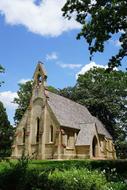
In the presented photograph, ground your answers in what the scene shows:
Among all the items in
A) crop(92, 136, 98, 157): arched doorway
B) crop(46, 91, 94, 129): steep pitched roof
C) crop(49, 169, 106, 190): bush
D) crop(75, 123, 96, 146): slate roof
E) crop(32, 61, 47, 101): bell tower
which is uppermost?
crop(32, 61, 47, 101): bell tower

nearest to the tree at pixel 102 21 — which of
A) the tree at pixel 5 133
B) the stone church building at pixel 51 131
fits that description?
the stone church building at pixel 51 131

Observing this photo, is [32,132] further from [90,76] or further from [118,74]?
[118,74]

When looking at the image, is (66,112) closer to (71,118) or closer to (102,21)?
(71,118)

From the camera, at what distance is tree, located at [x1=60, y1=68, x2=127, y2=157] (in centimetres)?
7538

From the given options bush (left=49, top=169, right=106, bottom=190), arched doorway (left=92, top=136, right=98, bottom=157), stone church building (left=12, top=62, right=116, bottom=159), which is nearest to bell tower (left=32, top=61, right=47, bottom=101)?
stone church building (left=12, top=62, right=116, bottom=159)

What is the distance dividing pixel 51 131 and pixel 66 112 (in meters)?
5.94

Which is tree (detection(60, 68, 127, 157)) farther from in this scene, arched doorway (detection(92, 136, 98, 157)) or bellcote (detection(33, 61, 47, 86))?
bellcote (detection(33, 61, 47, 86))

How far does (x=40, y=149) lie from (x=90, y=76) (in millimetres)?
27636

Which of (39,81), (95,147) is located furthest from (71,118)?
(39,81)

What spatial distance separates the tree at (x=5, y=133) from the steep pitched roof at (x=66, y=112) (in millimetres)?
14168

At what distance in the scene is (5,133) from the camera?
7075cm

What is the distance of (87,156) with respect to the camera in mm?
55969

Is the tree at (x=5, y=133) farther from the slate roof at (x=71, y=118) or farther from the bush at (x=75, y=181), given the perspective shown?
the bush at (x=75, y=181)

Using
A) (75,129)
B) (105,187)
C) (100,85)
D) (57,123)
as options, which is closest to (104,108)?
(100,85)
